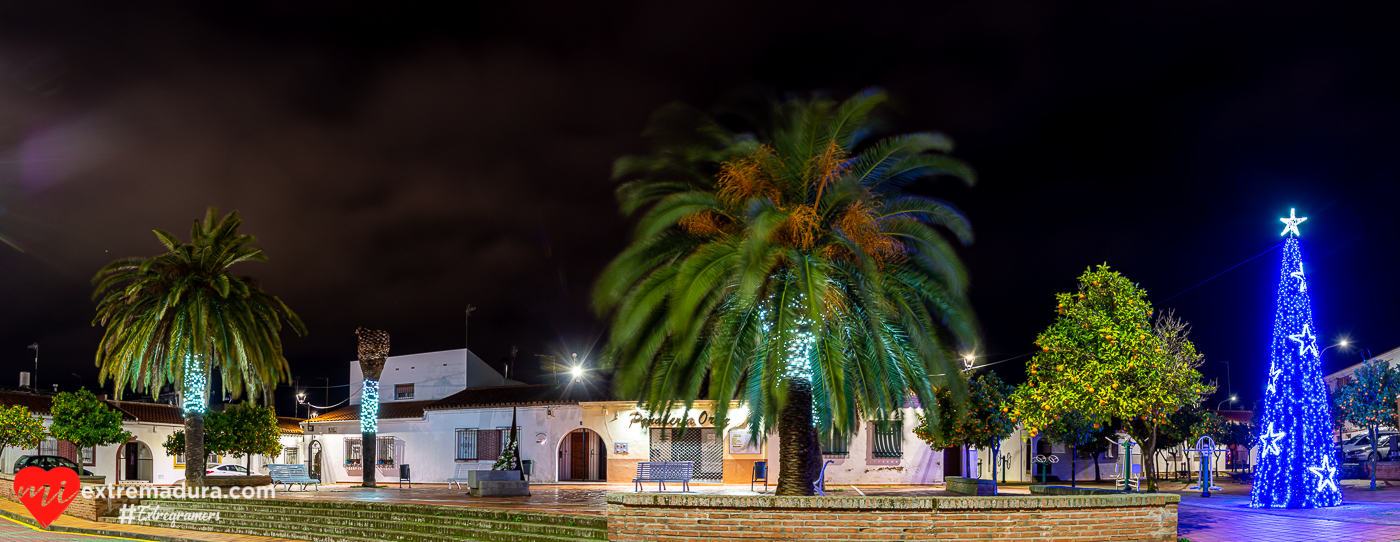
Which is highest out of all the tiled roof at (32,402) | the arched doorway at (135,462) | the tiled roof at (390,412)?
the tiled roof at (32,402)

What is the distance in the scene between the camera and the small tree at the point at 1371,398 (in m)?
31.3

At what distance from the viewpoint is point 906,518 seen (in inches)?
476

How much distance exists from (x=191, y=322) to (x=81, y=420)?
7.23 metres

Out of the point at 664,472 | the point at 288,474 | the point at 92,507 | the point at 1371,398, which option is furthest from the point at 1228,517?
the point at 92,507

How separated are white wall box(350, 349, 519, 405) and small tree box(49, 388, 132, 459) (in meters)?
12.4

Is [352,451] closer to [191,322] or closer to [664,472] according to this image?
[191,322]

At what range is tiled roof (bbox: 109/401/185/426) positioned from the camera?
4097cm

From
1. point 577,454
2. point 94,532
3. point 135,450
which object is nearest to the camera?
point 94,532

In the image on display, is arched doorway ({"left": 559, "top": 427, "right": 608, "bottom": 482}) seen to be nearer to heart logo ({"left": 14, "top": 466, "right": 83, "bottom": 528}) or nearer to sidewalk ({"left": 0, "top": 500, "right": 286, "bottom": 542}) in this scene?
sidewalk ({"left": 0, "top": 500, "right": 286, "bottom": 542})

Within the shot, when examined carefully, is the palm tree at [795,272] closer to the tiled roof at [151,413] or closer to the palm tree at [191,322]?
the palm tree at [191,322]

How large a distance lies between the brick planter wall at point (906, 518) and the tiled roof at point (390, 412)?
87.5 feet

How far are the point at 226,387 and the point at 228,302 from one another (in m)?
2.41

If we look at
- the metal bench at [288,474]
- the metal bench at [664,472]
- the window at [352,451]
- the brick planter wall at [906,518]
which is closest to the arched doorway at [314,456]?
the window at [352,451]

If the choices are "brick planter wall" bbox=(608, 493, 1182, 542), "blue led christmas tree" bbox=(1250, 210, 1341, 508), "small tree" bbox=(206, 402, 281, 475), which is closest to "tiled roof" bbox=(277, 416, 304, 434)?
"small tree" bbox=(206, 402, 281, 475)
